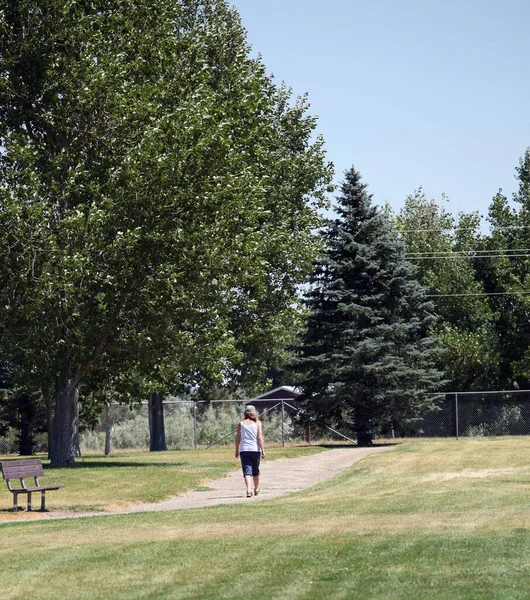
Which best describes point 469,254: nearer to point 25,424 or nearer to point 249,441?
point 25,424

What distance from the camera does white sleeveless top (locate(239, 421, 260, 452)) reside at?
21.1m

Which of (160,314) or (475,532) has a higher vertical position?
(160,314)

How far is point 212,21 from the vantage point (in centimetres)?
4388

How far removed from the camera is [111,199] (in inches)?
1117

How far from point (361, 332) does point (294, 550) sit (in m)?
32.0

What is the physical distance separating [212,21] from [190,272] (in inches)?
656

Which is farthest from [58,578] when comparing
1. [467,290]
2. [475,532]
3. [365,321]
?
[467,290]

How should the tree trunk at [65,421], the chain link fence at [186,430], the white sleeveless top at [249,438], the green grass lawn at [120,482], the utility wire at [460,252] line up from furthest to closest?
the utility wire at [460,252] → the chain link fence at [186,430] → the tree trunk at [65,421] → the green grass lawn at [120,482] → the white sleeveless top at [249,438]

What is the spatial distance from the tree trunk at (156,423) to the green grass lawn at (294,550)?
88.9ft

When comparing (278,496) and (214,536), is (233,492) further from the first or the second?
(214,536)

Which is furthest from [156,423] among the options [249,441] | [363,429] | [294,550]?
[294,550]

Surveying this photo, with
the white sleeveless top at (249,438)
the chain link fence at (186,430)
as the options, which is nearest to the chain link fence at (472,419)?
the chain link fence at (186,430)

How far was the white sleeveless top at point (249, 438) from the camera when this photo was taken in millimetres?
21125

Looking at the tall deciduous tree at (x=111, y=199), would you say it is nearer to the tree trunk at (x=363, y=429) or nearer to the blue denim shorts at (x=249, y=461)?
the blue denim shorts at (x=249, y=461)
